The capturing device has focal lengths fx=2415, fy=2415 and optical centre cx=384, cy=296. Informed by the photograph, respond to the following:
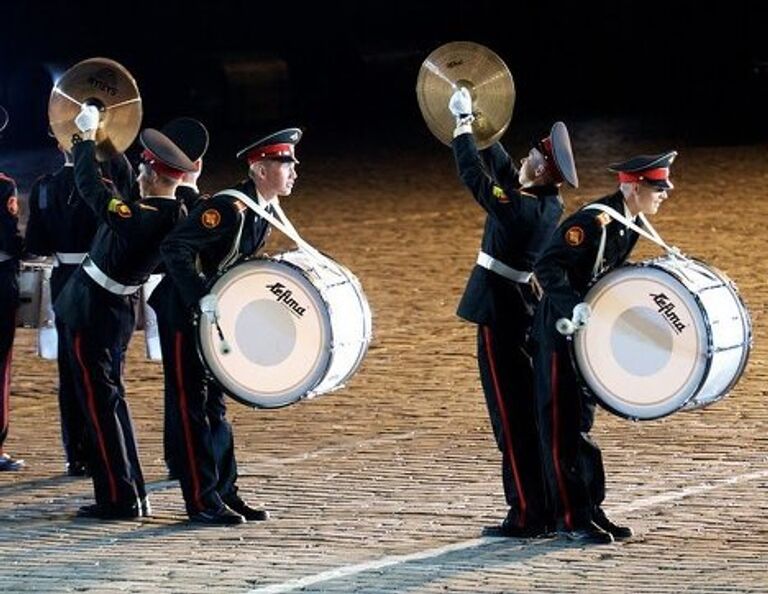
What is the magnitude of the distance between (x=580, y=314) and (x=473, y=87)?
1.18 m

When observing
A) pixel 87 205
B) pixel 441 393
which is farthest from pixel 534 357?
pixel 441 393

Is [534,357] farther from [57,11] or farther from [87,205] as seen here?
[57,11]

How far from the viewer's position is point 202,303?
9.62m

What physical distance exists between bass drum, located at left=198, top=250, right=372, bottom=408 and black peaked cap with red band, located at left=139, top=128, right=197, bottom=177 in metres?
0.59

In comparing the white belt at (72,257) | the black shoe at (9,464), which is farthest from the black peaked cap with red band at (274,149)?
the black shoe at (9,464)

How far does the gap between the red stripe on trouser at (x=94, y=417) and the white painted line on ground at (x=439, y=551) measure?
1501 mm

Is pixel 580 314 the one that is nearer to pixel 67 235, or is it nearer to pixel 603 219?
pixel 603 219

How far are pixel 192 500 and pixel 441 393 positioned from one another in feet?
9.91

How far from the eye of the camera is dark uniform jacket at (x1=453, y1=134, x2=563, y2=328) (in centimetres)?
962

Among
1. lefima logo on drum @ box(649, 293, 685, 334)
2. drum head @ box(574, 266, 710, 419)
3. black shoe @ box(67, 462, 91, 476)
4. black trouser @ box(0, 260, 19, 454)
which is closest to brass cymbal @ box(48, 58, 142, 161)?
black trouser @ box(0, 260, 19, 454)

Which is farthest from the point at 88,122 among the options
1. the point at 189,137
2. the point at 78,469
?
the point at 78,469

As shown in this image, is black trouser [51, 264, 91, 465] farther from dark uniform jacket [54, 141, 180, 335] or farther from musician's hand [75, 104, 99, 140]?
musician's hand [75, 104, 99, 140]

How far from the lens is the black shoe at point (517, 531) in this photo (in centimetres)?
971

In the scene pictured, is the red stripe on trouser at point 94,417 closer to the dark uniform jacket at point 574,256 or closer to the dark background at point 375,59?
the dark uniform jacket at point 574,256
